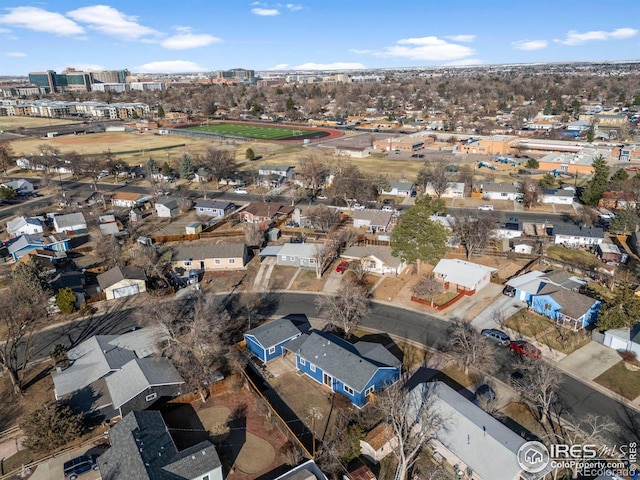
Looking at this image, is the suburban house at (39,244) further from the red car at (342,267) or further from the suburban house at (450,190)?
the suburban house at (450,190)

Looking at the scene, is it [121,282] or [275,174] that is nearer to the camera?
[121,282]

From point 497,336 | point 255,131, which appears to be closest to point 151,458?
point 497,336

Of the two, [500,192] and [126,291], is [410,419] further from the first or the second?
[500,192]

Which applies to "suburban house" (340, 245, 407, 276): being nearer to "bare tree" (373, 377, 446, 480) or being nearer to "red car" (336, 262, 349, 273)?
"red car" (336, 262, 349, 273)

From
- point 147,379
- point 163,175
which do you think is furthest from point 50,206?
point 147,379

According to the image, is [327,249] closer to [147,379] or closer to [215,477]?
[147,379]

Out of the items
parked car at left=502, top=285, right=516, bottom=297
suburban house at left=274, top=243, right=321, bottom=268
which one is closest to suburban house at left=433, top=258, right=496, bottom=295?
parked car at left=502, top=285, right=516, bottom=297

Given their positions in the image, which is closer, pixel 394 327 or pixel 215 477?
pixel 215 477
